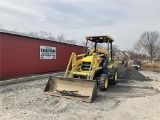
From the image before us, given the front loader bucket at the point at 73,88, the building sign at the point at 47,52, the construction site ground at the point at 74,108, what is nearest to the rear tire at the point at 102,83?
the construction site ground at the point at 74,108

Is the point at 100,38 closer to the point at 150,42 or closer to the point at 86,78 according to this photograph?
the point at 86,78

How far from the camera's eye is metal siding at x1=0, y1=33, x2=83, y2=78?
1180 centimetres

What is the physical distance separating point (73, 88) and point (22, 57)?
5894mm

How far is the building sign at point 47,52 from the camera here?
50.1ft

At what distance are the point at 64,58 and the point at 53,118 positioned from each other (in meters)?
12.9

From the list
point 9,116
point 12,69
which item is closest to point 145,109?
point 9,116

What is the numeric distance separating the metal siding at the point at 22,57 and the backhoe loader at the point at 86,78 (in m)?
4.03

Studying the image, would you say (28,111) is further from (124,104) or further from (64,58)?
(64,58)

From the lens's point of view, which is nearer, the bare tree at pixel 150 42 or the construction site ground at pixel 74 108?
the construction site ground at pixel 74 108

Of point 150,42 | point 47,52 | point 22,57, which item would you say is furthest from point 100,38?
point 150,42

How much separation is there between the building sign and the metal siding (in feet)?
0.80

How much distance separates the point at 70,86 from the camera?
8.61 m

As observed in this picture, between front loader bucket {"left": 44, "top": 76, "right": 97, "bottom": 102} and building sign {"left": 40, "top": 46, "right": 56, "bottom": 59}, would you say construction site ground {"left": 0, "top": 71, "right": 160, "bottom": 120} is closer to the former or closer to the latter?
front loader bucket {"left": 44, "top": 76, "right": 97, "bottom": 102}

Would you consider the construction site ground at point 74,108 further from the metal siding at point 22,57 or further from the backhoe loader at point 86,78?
the metal siding at point 22,57
